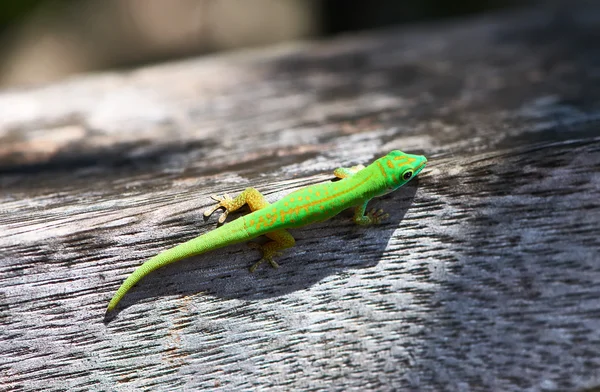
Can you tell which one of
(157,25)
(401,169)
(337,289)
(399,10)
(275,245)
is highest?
(157,25)

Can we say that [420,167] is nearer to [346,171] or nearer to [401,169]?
[401,169]

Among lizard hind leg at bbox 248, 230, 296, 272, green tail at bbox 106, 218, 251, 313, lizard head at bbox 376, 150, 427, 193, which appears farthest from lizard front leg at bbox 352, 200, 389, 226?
green tail at bbox 106, 218, 251, 313

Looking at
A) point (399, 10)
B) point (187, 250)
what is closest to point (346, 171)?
point (187, 250)

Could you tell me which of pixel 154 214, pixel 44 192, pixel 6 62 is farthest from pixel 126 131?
pixel 6 62

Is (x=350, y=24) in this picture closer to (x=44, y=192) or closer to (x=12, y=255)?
(x=44, y=192)

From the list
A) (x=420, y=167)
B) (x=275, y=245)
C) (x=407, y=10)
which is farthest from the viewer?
(x=407, y=10)

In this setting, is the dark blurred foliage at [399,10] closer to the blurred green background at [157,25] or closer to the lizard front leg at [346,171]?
the blurred green background at [157,25]
